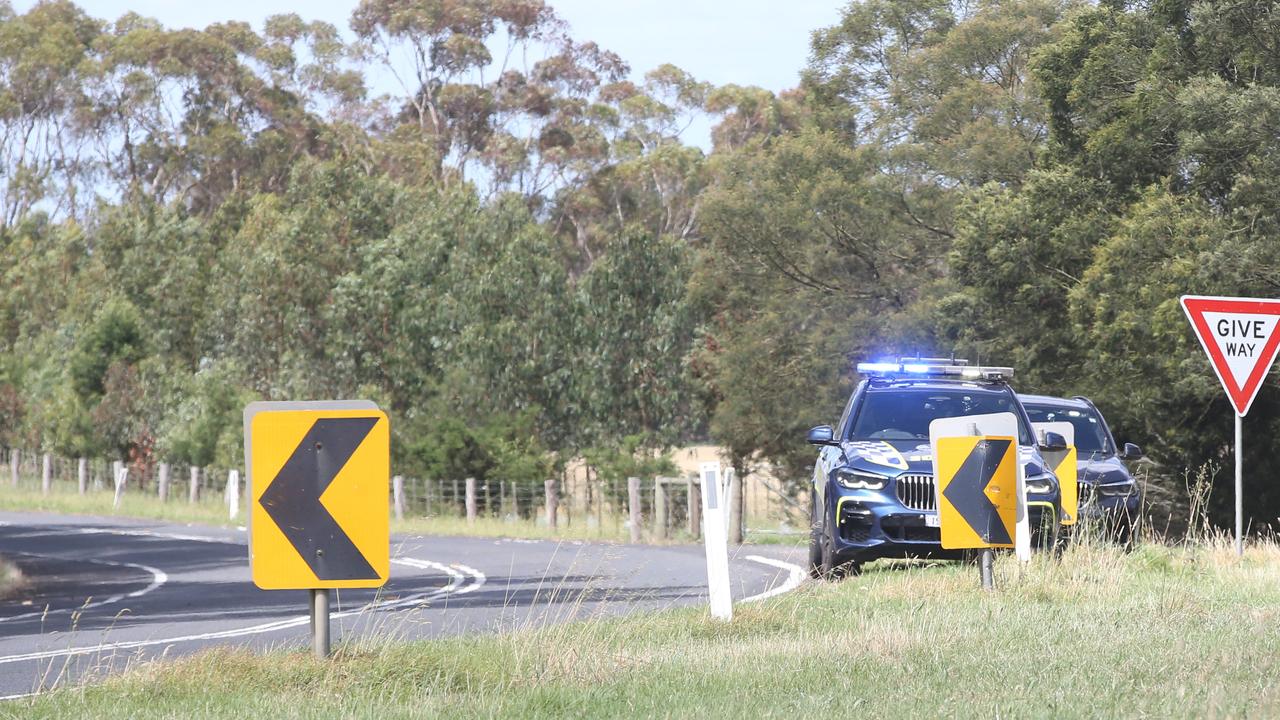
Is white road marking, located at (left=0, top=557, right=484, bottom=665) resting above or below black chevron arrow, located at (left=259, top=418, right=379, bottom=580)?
below

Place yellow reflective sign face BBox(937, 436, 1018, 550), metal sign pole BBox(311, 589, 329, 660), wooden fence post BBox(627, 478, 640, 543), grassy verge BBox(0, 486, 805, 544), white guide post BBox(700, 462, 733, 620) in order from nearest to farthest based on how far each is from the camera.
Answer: metal sign pole BBox(311, 589, 329, 660) < white guide post BBox(700, 462, 733, 620) < yellow reflective sign face BBox(937, 436, 1018, 550) < wooden fence post BBox(627, 478, 640, 543) < grassy verge BBox(0, 486, 805, 544)

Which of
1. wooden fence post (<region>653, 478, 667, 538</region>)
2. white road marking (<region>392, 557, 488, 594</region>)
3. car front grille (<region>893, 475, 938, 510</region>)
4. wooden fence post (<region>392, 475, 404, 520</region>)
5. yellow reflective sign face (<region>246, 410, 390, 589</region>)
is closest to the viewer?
yellow reflective sign face (<region>246, 410, 390, 589</region>)

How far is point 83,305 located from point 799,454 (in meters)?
30.1

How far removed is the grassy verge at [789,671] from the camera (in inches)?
282

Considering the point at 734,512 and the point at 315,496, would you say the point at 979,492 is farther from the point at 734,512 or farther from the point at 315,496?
the point at 734,512

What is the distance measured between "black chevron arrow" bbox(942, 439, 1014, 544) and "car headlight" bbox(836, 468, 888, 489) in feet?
9.08

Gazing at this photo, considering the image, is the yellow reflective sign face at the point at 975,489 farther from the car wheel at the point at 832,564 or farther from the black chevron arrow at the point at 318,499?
the black chevron arrow at the point at 318,499

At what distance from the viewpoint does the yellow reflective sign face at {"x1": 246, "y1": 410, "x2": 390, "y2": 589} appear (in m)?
7.89

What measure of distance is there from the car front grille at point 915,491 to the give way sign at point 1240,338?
2.55m

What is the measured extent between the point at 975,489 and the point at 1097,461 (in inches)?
278

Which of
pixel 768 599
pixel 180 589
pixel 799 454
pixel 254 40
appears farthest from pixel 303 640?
pixel 254 40

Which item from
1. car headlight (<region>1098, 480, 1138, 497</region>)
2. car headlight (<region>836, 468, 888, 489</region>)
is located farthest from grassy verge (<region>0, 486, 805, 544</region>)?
car headlight (<region>836, 468, 888, 489</region>)

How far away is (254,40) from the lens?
70312mm

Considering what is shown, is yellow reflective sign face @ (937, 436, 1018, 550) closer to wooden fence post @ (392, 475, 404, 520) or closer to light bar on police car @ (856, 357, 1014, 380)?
light bar on police car @ (856, 357, 1014, 380)
